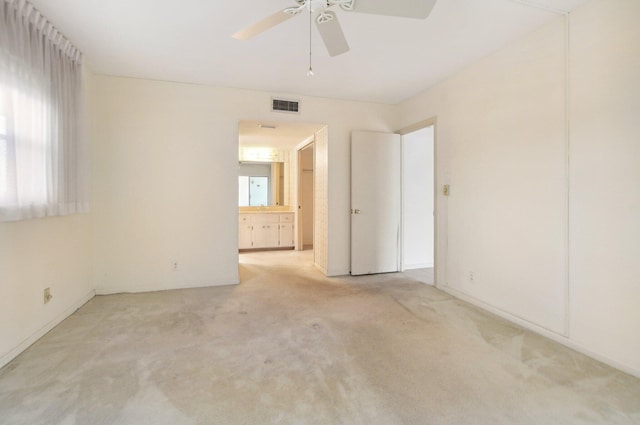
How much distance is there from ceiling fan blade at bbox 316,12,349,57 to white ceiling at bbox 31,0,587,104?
262 millimetres

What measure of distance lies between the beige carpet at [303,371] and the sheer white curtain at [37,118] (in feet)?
3.63

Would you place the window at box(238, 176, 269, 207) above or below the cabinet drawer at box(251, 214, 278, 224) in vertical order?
above

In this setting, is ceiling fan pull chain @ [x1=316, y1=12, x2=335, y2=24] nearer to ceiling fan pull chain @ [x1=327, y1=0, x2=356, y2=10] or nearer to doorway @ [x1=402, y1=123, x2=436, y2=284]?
ceiling fan pull chain @ [x1=327, y1=0, x2=356, y2=10]

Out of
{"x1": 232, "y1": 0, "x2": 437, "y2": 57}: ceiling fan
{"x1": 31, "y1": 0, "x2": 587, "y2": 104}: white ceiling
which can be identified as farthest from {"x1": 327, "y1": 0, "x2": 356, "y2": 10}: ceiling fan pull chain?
{"x1": 31, "y1": 0, "x2": 587, "y2": 104}: white ceiling

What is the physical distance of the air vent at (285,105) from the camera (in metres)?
3.96

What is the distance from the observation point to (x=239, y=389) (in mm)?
1746

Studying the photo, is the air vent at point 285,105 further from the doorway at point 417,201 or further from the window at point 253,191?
the window at point 253,191

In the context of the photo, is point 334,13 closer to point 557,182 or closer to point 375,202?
point 557,182

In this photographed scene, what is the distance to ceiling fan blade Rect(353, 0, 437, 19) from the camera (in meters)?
1.70

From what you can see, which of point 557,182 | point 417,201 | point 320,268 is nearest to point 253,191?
point 320,268

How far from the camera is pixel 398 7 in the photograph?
174 cm

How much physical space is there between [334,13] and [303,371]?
2348 mm

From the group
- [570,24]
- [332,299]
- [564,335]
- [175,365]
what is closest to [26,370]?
[175,365]

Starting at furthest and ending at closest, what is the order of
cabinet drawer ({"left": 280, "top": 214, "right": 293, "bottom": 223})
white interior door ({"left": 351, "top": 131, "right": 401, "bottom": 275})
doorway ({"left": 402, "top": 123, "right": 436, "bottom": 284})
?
cabinet drawer ({"left": 280, "top": 214, "right": 293, "bottom": 223}) → doorway ({"left": 402, "top": 123, "right": 436, "bottom": 284}) → white interior door ({"left": 351, "top": 131, "right": 401, "bottom": 275})
